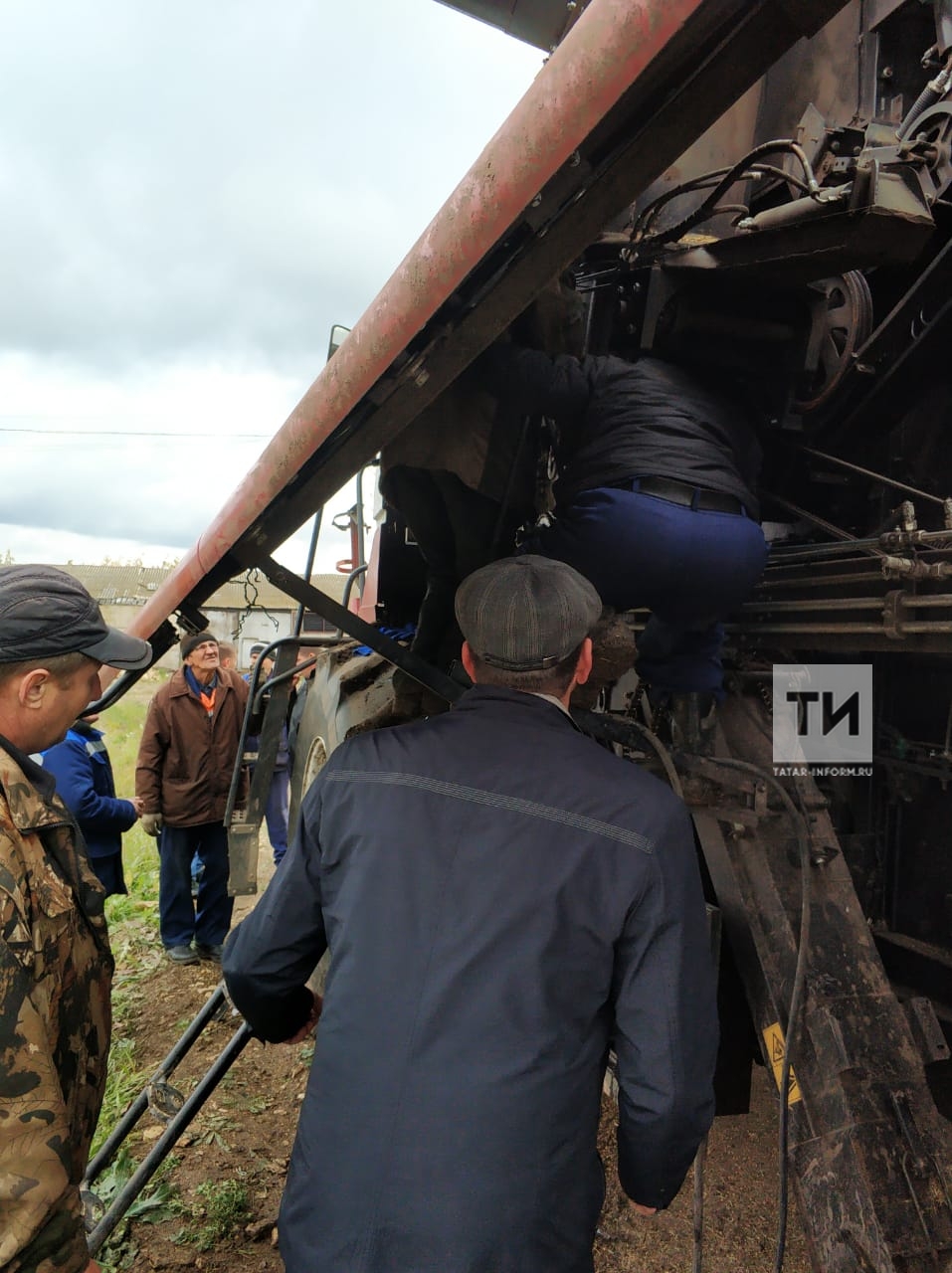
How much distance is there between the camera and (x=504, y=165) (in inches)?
45.3

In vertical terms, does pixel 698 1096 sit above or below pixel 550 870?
below

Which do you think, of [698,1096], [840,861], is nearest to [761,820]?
[840,861]

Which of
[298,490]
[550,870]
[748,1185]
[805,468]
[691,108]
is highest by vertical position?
[691,108]

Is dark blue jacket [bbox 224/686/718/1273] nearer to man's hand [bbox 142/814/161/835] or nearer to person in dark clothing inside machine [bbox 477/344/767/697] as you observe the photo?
person in dark clothing inside machine [bbox 477/344/767/697]

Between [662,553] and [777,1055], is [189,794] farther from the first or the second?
[777,1055]

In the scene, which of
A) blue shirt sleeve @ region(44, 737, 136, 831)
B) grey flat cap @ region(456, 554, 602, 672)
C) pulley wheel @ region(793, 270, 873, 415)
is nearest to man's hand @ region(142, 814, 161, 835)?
blue shirt sleeve @ region(44, 737, 136, 831)

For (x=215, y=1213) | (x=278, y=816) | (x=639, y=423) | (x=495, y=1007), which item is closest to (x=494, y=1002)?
(x=495, y=1007)

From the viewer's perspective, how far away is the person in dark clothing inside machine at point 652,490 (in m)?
2.22

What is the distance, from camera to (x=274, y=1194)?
9.46ft

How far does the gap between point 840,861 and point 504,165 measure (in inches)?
81.4

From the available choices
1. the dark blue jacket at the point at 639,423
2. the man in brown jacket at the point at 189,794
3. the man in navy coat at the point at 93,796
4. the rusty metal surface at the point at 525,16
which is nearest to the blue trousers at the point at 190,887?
the man in brown jacket at the point at 189,794

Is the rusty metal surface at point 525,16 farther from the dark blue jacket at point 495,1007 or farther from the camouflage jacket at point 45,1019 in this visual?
the camouflage jacket at point 45,1019

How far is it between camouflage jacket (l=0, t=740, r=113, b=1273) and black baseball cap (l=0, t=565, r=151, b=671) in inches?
8.0

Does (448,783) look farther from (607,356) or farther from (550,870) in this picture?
(607,356)
